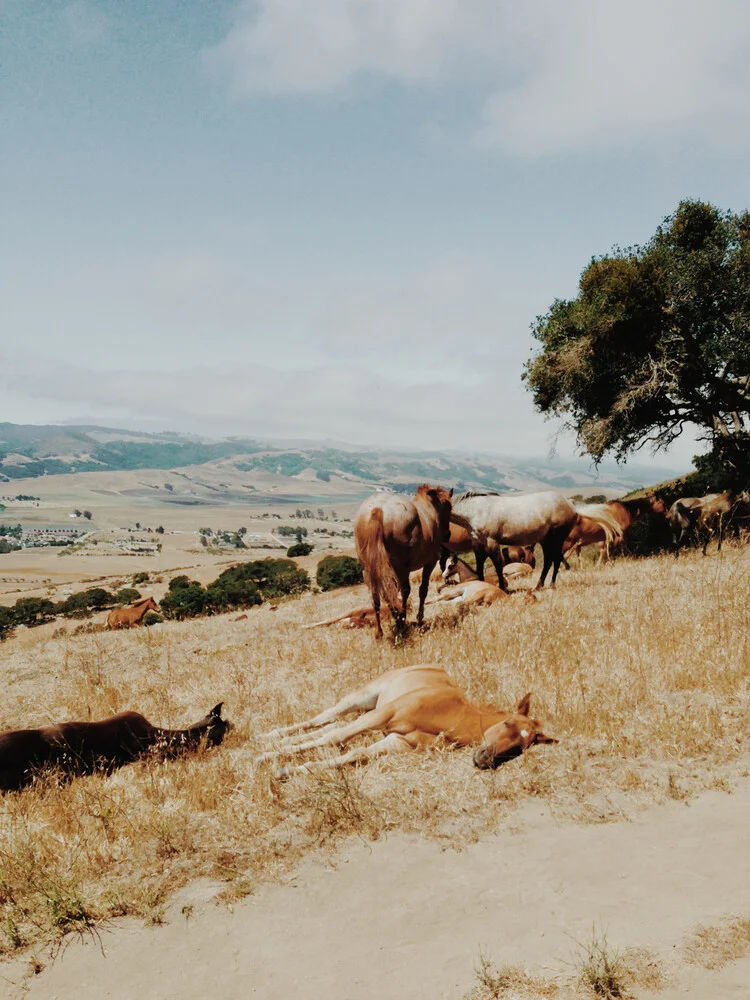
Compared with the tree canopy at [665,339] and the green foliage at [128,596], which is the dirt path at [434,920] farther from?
the green foliage at [128,596]

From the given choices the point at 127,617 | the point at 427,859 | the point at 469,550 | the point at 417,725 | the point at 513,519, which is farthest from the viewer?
the point at 127,617

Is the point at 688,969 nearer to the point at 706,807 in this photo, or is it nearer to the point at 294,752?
the point at 706,807

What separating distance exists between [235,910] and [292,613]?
45.7 ft

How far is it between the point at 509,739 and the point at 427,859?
1677mm

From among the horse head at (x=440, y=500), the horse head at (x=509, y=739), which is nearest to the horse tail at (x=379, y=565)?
the horse head at (x=440, y=500)

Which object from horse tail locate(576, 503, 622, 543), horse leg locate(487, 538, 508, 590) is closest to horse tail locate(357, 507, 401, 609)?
horse leg locate(487, 538, 508, 590)

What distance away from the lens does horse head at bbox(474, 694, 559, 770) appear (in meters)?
5.62

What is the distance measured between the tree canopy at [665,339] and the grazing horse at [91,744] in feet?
61.4

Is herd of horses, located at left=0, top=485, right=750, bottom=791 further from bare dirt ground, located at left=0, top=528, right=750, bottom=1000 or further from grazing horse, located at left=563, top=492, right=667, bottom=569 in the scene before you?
grazing horse, located at left=563, top=492, right=667, bottom=569

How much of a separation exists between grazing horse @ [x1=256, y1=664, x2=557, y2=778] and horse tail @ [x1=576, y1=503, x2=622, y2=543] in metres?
15.0

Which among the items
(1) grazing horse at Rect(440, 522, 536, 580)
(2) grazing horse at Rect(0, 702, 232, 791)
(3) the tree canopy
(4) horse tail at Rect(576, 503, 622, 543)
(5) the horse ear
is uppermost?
(3) the tree canopy

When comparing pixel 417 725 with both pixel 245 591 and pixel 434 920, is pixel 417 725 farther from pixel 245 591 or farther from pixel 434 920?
pixel 245 591

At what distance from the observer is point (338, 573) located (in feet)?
148

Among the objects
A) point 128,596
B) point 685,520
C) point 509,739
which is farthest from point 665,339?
point 128,596
